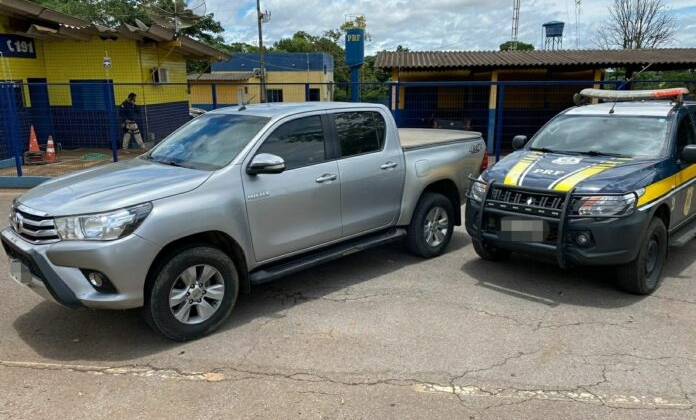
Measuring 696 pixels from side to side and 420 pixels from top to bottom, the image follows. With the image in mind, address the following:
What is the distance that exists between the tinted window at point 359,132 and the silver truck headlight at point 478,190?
1.05 meters

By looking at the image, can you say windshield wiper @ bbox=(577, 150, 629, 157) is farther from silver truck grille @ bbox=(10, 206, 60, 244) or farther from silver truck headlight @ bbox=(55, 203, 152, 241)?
silver truck grille @ bbox=(10, 206, 60, 244)

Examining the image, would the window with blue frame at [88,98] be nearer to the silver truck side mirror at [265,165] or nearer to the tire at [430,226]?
the tire at [430,226]

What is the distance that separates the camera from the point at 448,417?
3.16 metres

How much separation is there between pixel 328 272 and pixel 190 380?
92.7 inches

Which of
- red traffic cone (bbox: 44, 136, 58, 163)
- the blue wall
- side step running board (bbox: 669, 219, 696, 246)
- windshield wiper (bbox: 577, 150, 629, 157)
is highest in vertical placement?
the blue wall

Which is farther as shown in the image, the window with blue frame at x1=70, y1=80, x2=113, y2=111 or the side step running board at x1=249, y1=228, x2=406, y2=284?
the window with blue frame at x1=70, y1=80, x2=113, y2=111

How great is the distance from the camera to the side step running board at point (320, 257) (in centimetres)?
453

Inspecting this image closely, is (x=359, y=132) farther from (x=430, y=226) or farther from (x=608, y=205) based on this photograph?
(x=608, y=205)

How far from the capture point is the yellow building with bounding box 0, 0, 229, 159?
14094mm

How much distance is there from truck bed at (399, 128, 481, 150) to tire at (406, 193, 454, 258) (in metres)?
0.59

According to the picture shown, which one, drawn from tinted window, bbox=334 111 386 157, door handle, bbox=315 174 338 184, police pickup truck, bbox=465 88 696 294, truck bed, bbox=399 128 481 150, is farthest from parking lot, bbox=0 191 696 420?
truck bed, bbox=399 128 481 150

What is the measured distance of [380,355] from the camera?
3900 millimetres

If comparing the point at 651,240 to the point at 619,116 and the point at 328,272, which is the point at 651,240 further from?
the point at 328,272

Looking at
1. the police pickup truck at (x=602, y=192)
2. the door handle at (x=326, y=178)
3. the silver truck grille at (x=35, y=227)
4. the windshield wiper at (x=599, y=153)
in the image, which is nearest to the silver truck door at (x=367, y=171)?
the door handle at (x=326, y=178)
